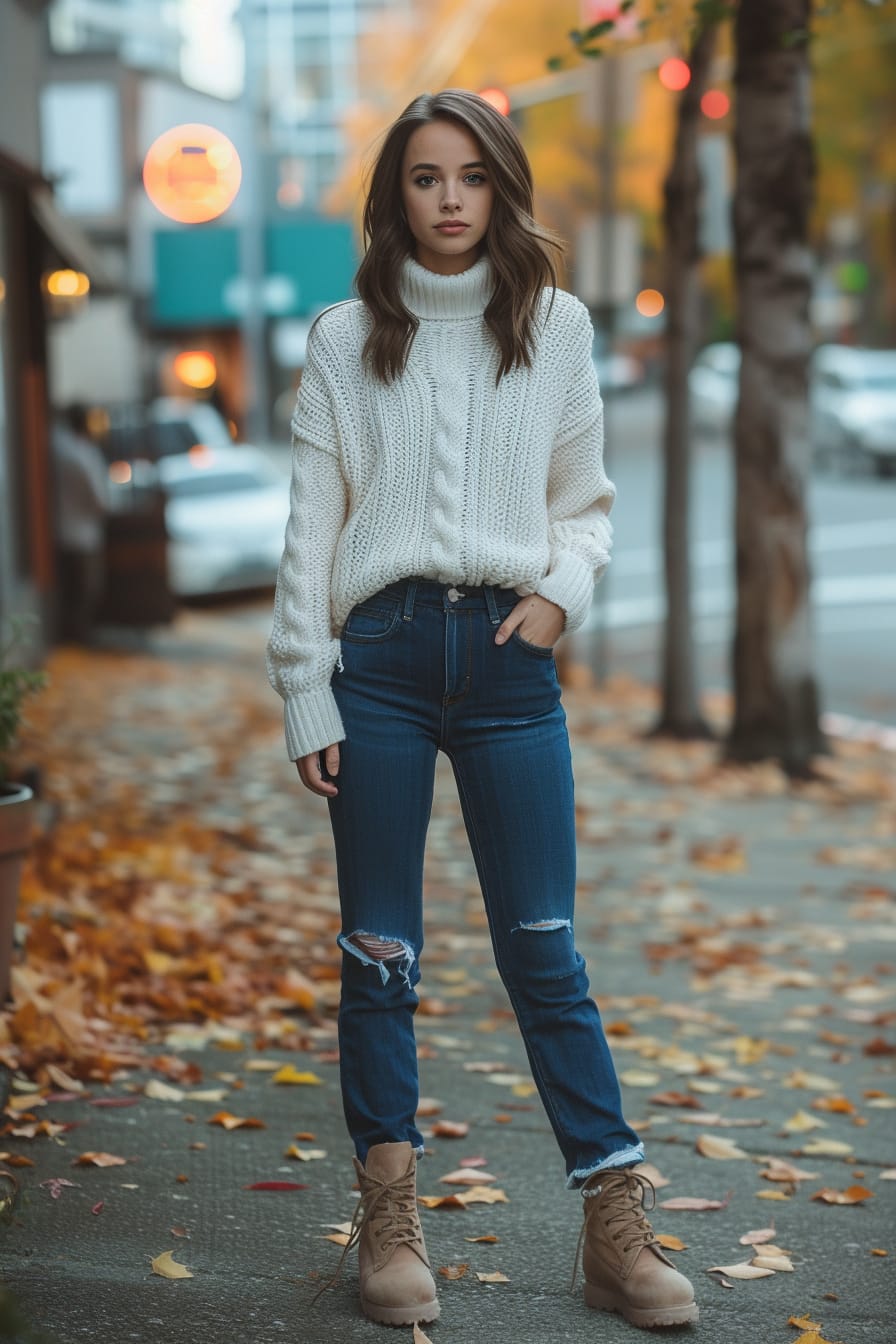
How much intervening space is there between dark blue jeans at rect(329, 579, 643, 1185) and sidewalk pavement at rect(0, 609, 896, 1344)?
0.39 m

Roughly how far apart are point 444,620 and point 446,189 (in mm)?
699

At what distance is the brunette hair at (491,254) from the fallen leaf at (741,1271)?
1.69 m

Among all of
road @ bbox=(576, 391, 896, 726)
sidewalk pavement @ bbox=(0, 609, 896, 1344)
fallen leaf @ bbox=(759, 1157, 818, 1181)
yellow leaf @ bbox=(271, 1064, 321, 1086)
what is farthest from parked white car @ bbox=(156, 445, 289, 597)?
fallen leaf @ bbox=(759, 1157, 818, 1181)

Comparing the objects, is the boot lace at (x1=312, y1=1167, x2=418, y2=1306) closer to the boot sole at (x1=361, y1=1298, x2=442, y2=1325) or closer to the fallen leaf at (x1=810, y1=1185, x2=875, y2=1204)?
the boot sole at (x1=361, y1=1298, x2=442, y2=1325)

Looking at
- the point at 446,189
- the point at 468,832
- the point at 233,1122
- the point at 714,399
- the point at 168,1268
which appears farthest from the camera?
the point at 714,399

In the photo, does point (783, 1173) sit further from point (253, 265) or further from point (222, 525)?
point (253, 265)

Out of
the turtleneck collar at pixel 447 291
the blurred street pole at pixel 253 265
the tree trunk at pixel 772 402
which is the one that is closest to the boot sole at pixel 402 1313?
the turtleneck collar at pixel 447 291

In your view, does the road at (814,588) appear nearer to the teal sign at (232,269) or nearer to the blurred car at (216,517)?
the blurred car at (216,517)

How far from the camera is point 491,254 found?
3336mm

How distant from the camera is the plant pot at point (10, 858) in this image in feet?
15.8

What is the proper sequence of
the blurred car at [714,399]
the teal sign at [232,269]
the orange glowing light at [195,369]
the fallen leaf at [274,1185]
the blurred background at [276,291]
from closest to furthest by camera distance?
the fallen leaf at [274,1185] → the blurred background at [276,291] → the blurred car at [714,399] → the teal sign at [232,269] → the orange glowing light at [195,369]

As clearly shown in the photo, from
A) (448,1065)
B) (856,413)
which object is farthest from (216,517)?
(448,1065)

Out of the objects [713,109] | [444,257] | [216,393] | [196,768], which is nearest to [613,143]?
[713,109]

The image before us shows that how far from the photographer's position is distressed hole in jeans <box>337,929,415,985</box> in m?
3.38
